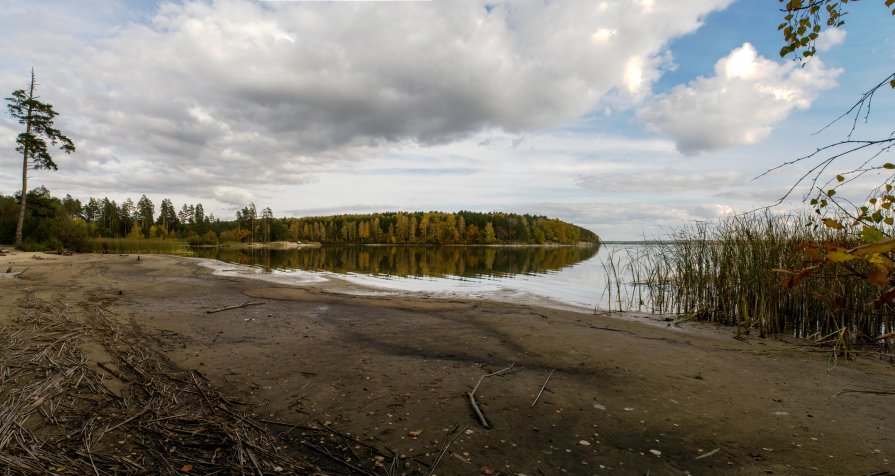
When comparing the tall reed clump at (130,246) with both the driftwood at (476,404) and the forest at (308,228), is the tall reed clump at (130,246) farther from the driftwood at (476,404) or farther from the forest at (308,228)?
the driftwood at (476,404)

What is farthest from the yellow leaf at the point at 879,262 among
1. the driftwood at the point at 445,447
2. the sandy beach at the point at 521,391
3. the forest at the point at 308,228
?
the forest at the point at 308,228

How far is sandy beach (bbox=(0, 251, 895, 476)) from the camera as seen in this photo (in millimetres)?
4047

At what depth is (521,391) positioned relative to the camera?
18.5ft

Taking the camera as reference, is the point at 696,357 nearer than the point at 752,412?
No

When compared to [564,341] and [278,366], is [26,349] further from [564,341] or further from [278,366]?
[564,341]

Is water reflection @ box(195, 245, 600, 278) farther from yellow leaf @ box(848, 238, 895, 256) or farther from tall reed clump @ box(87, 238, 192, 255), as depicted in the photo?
yellow leaf @ box(848, 238, 895, 256)

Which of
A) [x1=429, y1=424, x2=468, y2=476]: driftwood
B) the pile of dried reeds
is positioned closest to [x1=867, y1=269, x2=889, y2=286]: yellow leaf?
[x1=429, y1=424, x2=468, y2=476]: driftwood

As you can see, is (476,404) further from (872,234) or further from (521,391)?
(872,234)

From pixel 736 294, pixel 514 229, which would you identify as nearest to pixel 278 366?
pixel 736 294

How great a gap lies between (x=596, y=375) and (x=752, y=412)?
197cm

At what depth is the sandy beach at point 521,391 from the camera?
159 inches

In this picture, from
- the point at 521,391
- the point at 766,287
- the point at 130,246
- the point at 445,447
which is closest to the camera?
A: the point at 445,447

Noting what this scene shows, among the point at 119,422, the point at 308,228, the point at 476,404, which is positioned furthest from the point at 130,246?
the point at 308,228

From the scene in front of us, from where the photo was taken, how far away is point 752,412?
203 inches
